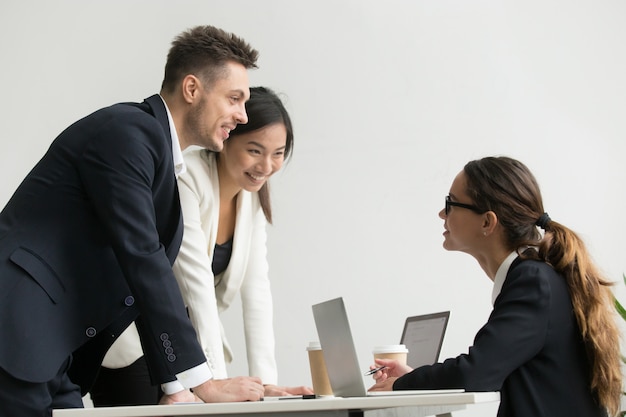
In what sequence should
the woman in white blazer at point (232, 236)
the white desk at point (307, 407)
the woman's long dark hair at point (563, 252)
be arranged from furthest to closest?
the woman in white blazer at point (232, 236) < the woman's long dark hair at point (563, 252) < the white desk at point (307, 407)

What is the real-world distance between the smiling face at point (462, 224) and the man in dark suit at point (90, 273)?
87 cm

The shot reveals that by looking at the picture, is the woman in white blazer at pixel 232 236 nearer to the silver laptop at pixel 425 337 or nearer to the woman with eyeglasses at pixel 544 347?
the silver laptop at pixel 425 337

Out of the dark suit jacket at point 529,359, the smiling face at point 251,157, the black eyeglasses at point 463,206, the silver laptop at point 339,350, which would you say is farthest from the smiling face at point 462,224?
the silver laptop at point 339,350

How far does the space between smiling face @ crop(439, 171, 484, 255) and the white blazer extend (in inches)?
25.9

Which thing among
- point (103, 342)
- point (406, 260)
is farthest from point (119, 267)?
point (406, 260)

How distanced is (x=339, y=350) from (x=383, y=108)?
2.32 meters

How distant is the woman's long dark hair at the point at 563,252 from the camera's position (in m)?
1.88

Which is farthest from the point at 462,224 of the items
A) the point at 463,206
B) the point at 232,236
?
the point at 232,236

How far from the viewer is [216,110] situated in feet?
6.51

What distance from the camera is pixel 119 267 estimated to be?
1587 millimetres

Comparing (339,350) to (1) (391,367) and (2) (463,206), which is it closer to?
(1) (391,367)

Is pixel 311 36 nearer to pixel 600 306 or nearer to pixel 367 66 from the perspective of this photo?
pixel 367 66

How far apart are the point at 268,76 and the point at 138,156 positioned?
2.11 m

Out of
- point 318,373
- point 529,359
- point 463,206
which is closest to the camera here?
point 318,373
